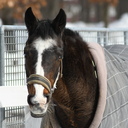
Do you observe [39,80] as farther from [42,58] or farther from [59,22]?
[59,22]

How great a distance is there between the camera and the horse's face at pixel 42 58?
4.19m

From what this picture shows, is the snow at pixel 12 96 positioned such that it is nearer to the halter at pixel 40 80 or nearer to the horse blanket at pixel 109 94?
the horse blanket at pixel 109 94

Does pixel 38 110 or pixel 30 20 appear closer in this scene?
pixel 38 110

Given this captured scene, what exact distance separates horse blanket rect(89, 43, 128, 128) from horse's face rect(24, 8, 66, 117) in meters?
0.55

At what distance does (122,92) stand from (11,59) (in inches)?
66.8

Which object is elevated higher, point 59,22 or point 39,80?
point 59,22

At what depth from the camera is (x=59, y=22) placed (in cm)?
451

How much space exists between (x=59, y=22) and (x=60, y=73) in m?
0.44

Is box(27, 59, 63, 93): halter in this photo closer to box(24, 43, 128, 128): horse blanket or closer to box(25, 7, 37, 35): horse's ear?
box(25, 7, 37, 35): horse's ear

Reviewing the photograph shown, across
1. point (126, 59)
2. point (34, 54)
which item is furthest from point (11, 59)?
point (34, 54)

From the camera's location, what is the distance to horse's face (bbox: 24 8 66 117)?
165 inches

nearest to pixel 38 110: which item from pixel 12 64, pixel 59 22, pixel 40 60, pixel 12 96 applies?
pixel 40 60

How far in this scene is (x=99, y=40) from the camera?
7324 mm

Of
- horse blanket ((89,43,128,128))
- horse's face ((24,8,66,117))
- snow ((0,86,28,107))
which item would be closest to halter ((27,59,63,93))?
horse's face ((24,8,66,117))
